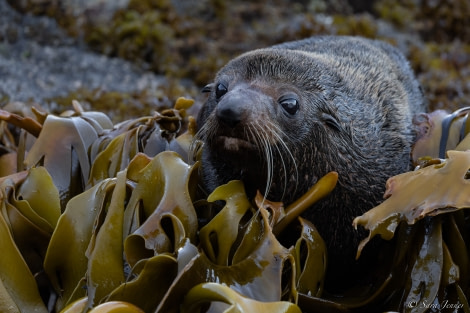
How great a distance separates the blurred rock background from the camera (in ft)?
21.8

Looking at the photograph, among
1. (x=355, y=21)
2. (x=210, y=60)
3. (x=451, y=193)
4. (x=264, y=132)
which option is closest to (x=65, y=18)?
(x=210, y=60)

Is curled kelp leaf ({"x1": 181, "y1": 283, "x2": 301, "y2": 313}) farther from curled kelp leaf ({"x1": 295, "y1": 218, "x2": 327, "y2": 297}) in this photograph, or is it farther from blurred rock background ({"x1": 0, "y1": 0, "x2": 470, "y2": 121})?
blurred rock background ({"x1": 0, "y1": 0, "x2": 470, "y2": 121})

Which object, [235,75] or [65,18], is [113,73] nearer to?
A: [65,18]

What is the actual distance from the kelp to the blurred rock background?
2.34 m

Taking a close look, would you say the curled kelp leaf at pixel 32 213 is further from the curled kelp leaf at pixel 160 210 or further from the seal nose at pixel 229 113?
the seal nose at pixel 229 113

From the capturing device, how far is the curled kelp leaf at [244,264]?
3148mm

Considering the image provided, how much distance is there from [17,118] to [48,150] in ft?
1.36

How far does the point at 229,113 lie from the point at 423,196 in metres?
0.98

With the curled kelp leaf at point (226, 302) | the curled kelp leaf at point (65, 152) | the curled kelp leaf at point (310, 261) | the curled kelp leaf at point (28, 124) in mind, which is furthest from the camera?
the curled kelp leaf at point (28, 124)

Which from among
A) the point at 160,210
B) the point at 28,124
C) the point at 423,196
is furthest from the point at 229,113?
the point at 28,124

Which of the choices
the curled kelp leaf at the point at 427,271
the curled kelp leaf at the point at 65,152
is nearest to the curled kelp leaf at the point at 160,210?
the curled kelp leaf at the point at 65,152

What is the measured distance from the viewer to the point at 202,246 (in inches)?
138

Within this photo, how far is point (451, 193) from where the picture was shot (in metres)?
3.29

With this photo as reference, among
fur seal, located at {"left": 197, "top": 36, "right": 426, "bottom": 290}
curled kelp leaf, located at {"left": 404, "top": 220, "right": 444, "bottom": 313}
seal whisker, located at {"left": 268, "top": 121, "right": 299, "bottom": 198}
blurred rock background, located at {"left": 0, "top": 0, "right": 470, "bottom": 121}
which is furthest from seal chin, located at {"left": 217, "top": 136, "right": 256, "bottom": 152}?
blurred rock background, located at {"left": 0, "top": 0, "right": 470, "bottom": 121}
